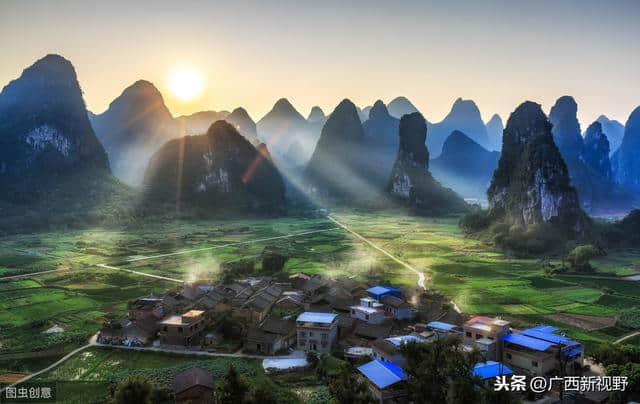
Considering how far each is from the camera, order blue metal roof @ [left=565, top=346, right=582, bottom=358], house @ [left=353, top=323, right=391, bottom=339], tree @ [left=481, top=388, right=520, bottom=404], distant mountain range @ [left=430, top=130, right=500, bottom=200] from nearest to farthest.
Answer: tree @ [left=481, top=388, right=520, bottom=404] → blue metal roof @ [left=565, top=346, right=582, bottom=358] → house @ [left=353, top=323, right=391, bottom=339] → distant mountain range @ [left=430, top=130, right=500, bottom=200]

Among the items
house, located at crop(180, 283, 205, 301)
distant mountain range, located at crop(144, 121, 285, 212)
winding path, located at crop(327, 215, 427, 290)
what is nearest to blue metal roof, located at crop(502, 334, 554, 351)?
winding path, located at crop(327, 215, 427, 290)

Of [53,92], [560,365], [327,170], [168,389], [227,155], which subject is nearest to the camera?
[168,389]

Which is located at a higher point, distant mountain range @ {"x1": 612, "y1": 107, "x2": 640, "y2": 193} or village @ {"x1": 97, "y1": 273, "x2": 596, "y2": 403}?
distant mountain range @ {"x1": 612, "y1": 107, "x2": 640, "y2": 193}

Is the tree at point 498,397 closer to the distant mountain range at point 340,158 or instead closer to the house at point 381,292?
the house at point 381,292

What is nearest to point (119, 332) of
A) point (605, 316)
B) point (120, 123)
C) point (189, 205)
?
point (605, 316)

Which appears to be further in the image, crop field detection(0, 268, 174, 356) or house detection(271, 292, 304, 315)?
house detection(271, 292, 304, 315)

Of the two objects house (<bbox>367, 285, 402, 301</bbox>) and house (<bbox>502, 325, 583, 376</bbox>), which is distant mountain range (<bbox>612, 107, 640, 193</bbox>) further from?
house (<bbox>502, 325, 583, 376</bbox>)

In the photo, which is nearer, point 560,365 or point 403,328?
point 560,365

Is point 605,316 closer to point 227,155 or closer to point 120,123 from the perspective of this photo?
point 227,155
